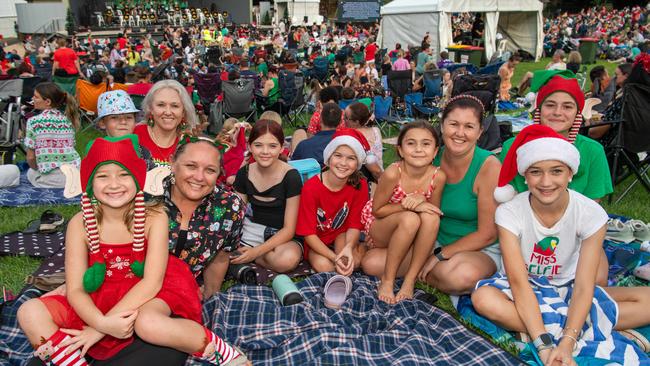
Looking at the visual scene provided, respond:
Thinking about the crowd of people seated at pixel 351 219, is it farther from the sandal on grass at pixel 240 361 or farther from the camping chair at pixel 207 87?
the camping chair at pixel 207 87

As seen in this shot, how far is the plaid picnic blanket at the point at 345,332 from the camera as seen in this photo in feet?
8.79

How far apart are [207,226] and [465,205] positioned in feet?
5.61

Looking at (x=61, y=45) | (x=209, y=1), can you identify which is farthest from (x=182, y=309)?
(x=209, y=1)

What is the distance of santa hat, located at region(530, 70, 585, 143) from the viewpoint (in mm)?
3371

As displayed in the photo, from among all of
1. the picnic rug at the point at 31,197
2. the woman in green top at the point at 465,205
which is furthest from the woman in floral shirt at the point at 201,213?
the picnic rug at the point at 31,197

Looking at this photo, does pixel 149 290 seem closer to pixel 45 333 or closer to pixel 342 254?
pixel 45 333

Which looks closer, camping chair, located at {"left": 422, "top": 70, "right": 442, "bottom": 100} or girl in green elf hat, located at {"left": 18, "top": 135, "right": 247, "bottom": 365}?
girl in green elf hat, located at {"left": 18, "top": 135, "right": 247, "bottom": 365}

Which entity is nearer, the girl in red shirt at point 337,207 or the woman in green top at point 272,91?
the girl in red shirt at point 337,207

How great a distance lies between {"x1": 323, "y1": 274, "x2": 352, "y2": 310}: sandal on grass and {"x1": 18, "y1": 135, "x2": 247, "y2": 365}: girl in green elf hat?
31.7 inches

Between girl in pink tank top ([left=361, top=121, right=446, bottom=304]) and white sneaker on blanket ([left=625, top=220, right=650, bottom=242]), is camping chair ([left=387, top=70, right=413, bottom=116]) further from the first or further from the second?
girl in pink tank top ([left=361, top=121, right=446, bottom=304])

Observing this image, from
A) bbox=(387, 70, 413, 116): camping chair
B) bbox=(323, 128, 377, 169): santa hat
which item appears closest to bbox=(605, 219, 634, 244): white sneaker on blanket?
bbox=(323, 128, 377, 169): santa hat

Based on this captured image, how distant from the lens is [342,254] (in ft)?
11.6

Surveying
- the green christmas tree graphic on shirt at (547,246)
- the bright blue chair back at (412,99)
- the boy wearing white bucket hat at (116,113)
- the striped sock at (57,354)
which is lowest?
the striped sock at (57,354)

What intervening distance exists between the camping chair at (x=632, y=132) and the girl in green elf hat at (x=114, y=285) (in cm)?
439
